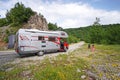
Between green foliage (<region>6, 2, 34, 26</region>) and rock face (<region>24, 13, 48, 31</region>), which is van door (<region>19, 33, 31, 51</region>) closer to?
rock face (<region>24, 13, 48, 31</region>)

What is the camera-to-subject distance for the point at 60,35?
22.3 metres

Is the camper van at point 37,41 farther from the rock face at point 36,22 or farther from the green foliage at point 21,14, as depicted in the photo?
the green foliage at point 21,14

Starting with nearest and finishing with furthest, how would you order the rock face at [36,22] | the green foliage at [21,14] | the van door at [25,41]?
1. the van door at [25,41]
2. the rock face at [36,22]
3. the green foliage at [21,14]

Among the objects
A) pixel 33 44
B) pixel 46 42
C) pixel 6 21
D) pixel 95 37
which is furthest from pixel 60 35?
pixel 95 37

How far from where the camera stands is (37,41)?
18.7 metres

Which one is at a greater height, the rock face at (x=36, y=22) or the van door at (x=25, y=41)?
the rock face at (x=36, y=22)

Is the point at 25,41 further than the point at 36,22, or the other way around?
the point at 36,22

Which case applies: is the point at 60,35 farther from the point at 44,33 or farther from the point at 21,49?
the point at 21,49

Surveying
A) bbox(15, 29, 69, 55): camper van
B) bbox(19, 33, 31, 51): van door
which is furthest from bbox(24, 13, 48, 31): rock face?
bbox(19, 33, 31, 51): van door

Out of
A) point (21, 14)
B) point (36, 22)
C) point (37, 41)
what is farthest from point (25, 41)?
point (21, 14)

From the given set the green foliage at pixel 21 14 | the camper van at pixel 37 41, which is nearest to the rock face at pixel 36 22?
the green foliage at pixel 21 14

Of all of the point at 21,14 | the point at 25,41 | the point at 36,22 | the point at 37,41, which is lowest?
the point at 37,41

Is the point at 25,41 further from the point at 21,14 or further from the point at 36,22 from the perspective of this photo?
the point at 21,14

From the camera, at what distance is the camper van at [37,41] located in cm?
1736
